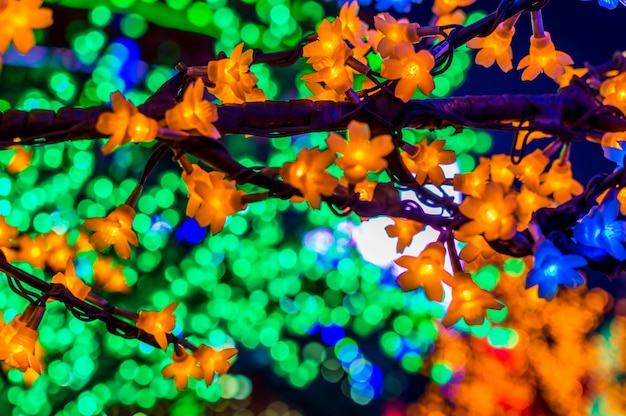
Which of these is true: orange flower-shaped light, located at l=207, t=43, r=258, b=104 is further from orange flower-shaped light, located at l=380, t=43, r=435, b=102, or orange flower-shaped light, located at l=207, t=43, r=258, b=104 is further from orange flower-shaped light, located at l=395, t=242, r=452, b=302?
orange flower-shaped light, located at l=395, t=242, r=452, b=302

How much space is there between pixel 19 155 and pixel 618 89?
1.04 meters

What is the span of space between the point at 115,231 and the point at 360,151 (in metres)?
0.36

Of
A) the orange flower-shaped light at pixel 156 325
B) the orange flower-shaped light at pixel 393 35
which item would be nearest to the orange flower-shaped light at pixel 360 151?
the orange flower-shaped light at pixel 393 35

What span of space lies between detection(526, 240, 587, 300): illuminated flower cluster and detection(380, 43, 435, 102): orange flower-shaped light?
9.7 inches

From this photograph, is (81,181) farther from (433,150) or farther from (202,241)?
(433,150)

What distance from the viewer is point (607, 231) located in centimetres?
68

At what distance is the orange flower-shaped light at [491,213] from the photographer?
0.70m

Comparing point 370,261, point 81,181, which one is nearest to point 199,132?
point 81,181

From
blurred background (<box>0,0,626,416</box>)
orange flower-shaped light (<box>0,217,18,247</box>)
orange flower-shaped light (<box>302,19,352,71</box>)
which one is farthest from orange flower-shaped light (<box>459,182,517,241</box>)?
blurred background (<box>0,0,626,416</box>)

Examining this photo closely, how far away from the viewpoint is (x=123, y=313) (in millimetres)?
919

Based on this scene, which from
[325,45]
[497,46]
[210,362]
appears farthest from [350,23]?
[210,362]

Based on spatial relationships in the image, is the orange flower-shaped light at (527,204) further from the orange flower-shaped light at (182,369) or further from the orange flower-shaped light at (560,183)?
the orange flower-shaped light at (182,369)

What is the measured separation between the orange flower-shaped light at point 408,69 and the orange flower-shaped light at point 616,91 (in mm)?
389

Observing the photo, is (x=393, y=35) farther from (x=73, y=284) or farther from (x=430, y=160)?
(x=73, y=284)
